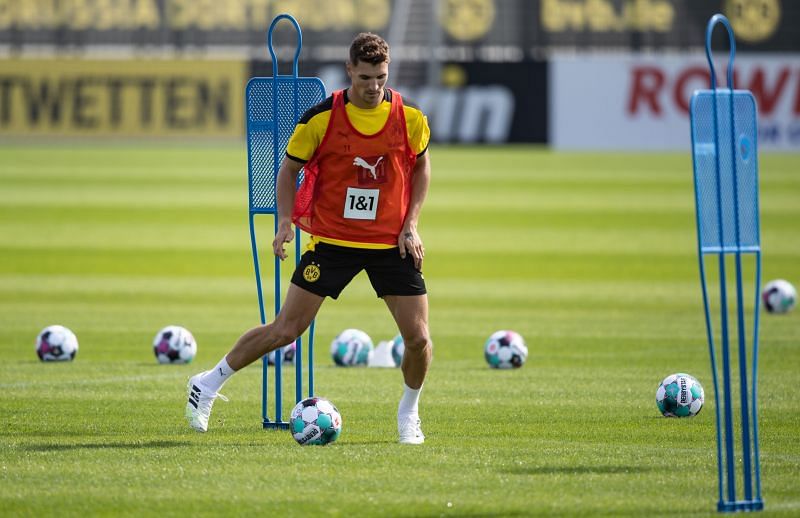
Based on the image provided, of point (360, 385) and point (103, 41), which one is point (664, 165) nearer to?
point (103, 41)

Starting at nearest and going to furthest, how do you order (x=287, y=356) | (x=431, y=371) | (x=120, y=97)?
(x=431, y=371) → (x=287, y=356) → (x=120, y=97)

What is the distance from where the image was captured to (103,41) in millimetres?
52750

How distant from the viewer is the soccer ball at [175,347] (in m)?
13.3

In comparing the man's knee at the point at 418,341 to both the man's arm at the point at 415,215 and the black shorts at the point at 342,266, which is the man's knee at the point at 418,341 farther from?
the man's arm at the point at 415,215

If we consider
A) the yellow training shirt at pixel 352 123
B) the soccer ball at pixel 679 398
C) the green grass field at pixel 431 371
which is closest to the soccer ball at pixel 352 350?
the green grass field at pixel 431 371

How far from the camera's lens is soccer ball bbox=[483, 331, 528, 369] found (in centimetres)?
1317

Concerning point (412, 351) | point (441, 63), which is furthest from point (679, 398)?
point (441, 63)

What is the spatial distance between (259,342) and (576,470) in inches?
78.0

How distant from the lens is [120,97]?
50.3 meters

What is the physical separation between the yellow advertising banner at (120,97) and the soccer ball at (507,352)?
122 ft

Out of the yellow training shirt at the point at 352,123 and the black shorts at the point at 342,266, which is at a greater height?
the yellow training shirt at the point at 352,123

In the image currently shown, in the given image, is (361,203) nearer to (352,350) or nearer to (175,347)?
(352,350)

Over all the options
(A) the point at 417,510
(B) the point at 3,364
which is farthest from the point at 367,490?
(B) the point at 3,364

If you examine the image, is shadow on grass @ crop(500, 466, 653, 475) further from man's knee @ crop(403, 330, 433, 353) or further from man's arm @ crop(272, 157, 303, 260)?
man's arm @ crop(272, 157, 303, 260)
